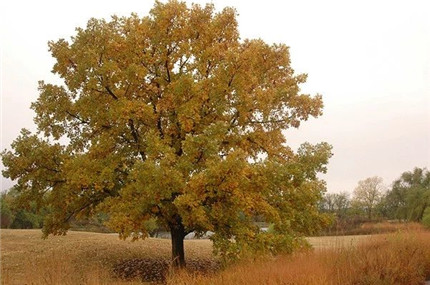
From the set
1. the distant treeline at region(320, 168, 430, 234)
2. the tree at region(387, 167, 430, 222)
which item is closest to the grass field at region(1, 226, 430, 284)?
the distant treeline at region(320, 168, 430, 234)

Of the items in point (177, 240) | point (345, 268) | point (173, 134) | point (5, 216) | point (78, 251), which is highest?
point (173, 134)

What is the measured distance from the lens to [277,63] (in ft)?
58.5

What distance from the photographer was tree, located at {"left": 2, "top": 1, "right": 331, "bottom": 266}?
45.1ft

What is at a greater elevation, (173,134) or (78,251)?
(173,134)

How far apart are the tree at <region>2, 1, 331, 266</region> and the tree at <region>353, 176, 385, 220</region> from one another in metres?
81.7

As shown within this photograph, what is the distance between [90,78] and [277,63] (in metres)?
7.65

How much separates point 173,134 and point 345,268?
8.51m

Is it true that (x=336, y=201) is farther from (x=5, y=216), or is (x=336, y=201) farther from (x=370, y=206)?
(x=5, y=216)

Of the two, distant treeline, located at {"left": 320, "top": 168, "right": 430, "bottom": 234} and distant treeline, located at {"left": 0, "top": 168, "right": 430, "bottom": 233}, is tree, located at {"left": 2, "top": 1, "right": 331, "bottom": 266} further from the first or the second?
distant treeline, located at {"left": 320, "top": 168, "right": 430, "bottom": 234}

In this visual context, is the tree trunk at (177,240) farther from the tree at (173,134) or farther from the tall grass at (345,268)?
the tall grass at (345,268)

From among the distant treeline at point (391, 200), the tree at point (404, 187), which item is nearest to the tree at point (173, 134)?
the distant treeline at point (391, 200)

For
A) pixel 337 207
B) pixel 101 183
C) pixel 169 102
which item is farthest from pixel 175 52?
pixel 337 207

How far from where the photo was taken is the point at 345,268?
387 inches

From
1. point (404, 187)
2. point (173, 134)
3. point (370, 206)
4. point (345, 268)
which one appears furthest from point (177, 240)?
point (370, 206)
